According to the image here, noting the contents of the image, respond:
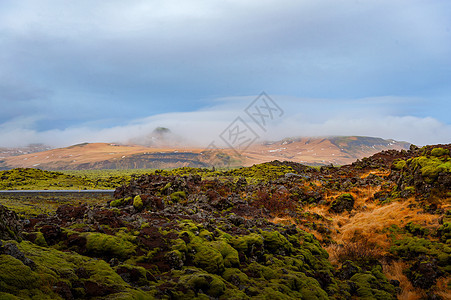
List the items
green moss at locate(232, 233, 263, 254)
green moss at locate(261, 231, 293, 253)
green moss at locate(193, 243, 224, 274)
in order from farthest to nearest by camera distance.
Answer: green moss at locate(261, 231, 293, 253)
green moss at locate(232, 233, 263, 254)
green moss at locate(193, 243, 224, 274)

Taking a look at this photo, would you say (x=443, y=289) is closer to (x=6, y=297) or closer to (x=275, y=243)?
(x=275, y=243)

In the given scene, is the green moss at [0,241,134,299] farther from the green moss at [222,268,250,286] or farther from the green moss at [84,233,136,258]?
the green moss at [222,268,250,286]

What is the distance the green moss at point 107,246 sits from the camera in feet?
28.4

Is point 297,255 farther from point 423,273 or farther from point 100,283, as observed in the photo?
point 100,283

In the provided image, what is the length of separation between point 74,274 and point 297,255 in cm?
871

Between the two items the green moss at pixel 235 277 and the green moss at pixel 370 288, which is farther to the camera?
the green moss at pixel 370 288

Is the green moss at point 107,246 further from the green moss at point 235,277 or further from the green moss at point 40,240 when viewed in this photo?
the green moss at point 235,277

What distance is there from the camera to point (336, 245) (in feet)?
51.6

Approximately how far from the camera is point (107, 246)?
345 inches

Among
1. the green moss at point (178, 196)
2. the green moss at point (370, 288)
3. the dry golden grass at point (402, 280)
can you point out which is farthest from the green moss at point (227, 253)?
the green moss at point (178, 196)

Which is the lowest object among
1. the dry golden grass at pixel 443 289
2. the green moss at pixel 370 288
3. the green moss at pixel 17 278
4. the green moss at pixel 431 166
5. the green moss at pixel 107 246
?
the dry golden grass at pixel 443 289

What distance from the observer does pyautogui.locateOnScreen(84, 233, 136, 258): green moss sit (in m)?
8.65

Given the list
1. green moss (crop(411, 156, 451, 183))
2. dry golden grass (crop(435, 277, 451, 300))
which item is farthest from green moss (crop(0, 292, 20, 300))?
green moss (crop(411, 156, 451, 183))

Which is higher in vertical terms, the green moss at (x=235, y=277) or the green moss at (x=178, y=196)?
the green moss at (x=178, y=196)
